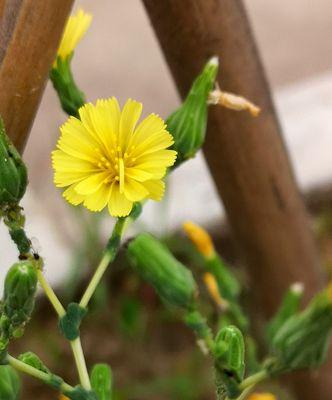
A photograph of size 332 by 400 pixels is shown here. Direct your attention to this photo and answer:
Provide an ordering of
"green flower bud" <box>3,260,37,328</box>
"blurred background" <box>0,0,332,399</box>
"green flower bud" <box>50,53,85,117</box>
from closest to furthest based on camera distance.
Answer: "green flower bud" <box>3,260,37,328</box>, "green flower bud" <box>50,53,85,117</box>, "blurred background" <box>0,0,332,399</box>

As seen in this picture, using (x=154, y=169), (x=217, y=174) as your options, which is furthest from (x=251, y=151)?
(x=154, y=169)

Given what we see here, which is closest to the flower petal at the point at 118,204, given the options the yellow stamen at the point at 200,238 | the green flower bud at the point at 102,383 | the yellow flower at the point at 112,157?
the yellow flower at the point at 112,157

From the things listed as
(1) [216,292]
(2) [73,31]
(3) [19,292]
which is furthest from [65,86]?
(1) [216,292]

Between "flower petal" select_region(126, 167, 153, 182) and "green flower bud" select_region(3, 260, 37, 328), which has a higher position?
"flower petal" select_region(126, 167, 153, 182)

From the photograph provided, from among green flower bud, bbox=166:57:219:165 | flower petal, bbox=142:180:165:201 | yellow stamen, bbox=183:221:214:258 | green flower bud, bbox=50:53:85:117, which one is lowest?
flower petal, bbox=142:180:165:201

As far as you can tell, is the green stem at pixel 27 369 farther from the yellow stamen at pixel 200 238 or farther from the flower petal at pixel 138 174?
the yellow stamen at pixel 200 238

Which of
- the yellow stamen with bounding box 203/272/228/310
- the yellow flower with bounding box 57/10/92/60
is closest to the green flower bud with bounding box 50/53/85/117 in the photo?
the yellow flower with bounding box 57/10/92/60

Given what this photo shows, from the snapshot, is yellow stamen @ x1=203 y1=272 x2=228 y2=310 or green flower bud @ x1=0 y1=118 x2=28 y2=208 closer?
green flower bud @ x1=0 y1=118 x2=28 y2=208

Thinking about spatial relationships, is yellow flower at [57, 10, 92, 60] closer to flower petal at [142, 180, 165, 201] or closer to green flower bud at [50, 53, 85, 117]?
green flower bud at [50, 53, 85, 117]
